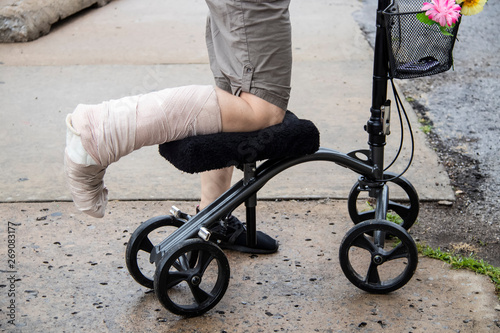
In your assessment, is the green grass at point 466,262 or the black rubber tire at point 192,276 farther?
the green grass at point 466,262

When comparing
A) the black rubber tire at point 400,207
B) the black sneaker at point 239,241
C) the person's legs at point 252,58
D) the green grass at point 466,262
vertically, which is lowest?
the green grass at point 466,262

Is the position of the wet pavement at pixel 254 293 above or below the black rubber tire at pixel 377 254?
below

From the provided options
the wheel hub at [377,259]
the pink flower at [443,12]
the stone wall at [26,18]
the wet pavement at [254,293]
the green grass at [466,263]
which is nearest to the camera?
the pink flower at [443,12]

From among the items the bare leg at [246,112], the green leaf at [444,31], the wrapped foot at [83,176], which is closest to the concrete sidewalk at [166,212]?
the wrapped foot at [83,176]

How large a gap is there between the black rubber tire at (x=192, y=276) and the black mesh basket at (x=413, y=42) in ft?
3.28

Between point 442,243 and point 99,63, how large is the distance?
11.1 feet

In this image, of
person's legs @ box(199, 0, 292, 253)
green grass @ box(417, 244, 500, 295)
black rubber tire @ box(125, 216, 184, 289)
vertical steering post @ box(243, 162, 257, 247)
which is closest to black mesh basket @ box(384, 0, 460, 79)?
person's legs @ box(199, 0, 292, 253)

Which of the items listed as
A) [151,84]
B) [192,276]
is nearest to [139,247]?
[192,276]

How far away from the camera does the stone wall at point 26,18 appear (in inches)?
225

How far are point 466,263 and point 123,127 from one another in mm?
1570

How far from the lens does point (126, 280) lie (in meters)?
2.71

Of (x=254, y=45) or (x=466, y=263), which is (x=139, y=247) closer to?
(x=254, y=45)

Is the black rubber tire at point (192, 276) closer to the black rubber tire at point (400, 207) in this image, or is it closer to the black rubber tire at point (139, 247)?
the black rubber tire at point (139, 247)

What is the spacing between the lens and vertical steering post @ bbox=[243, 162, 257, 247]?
2531 millimetres
